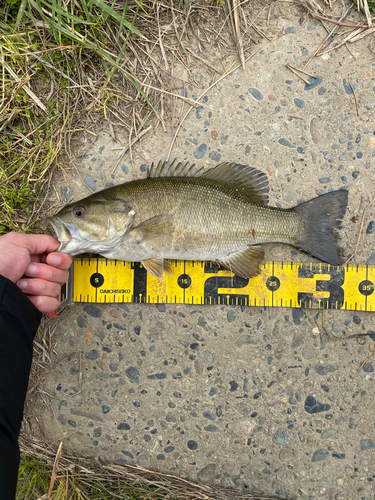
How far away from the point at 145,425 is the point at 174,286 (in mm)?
1371

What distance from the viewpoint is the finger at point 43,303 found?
2.72 m

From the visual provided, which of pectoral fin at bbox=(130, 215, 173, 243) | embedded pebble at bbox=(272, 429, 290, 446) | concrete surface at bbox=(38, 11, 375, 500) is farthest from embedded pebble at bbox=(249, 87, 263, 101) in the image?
embedded pebble at bbox=(272, 429, 290, 446)

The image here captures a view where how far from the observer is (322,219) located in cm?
302

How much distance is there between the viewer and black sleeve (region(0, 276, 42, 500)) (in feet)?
7.13

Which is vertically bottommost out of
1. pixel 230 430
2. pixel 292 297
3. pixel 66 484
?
pixel 66 484

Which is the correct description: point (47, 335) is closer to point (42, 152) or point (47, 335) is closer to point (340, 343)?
point (42, 152)

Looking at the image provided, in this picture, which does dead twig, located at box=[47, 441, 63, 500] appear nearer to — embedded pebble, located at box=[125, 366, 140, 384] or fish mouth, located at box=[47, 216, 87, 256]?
embedded pebble, located at box=[125, 366, 140, 384]

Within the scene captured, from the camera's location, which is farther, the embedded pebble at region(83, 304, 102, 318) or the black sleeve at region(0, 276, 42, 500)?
the embedded pebble at region(83, 304, 102, 318)

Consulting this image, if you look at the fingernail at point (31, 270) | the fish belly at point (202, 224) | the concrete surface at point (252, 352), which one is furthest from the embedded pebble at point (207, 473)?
the fingernail at point (31, 270)

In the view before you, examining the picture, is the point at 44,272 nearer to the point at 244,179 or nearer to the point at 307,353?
the point at 244,179

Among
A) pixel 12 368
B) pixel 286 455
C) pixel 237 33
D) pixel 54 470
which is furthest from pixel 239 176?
pixel 54 470

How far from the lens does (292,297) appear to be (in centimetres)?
314

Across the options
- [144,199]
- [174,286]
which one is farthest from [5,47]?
[174,286]

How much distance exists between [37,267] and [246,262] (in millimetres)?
1810
